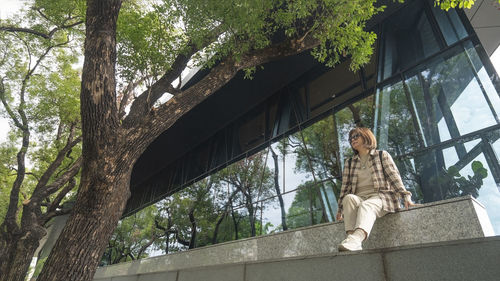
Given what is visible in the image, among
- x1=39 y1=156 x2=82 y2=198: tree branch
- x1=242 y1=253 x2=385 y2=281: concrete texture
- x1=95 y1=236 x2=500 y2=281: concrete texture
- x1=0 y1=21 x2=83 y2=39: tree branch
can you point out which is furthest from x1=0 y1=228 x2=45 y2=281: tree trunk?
x1=95 y1=236 x2=500 y2=281: concrete texture

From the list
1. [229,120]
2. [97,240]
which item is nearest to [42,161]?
[229,120]

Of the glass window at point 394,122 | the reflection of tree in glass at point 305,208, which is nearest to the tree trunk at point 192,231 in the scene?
the reflection of tree in glass at point 305,208

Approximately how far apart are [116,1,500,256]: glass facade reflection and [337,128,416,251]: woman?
71.9 inches

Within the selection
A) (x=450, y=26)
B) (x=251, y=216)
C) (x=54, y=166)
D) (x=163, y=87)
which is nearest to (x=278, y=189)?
(x=251, y=216)

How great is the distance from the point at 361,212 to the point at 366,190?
20.0 inches

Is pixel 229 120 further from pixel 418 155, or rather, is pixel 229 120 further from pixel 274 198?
pixel 418 155

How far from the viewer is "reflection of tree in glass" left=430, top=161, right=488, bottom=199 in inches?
171

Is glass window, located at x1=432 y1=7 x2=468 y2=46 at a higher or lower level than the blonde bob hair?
higher

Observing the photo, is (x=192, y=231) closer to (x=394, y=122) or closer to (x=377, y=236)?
(x=394, y=122)

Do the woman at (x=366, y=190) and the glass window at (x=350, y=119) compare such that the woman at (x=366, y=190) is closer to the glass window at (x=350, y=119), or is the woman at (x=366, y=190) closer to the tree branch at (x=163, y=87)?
the glass window at (x=350, y=119)

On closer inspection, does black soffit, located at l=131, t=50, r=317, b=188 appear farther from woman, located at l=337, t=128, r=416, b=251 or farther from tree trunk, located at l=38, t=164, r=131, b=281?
tree trunk, located at l=38, t=164, r=131, b=281

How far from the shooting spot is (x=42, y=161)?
506 inches

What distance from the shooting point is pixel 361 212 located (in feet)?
10.1

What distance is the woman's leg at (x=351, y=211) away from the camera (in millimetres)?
3199
